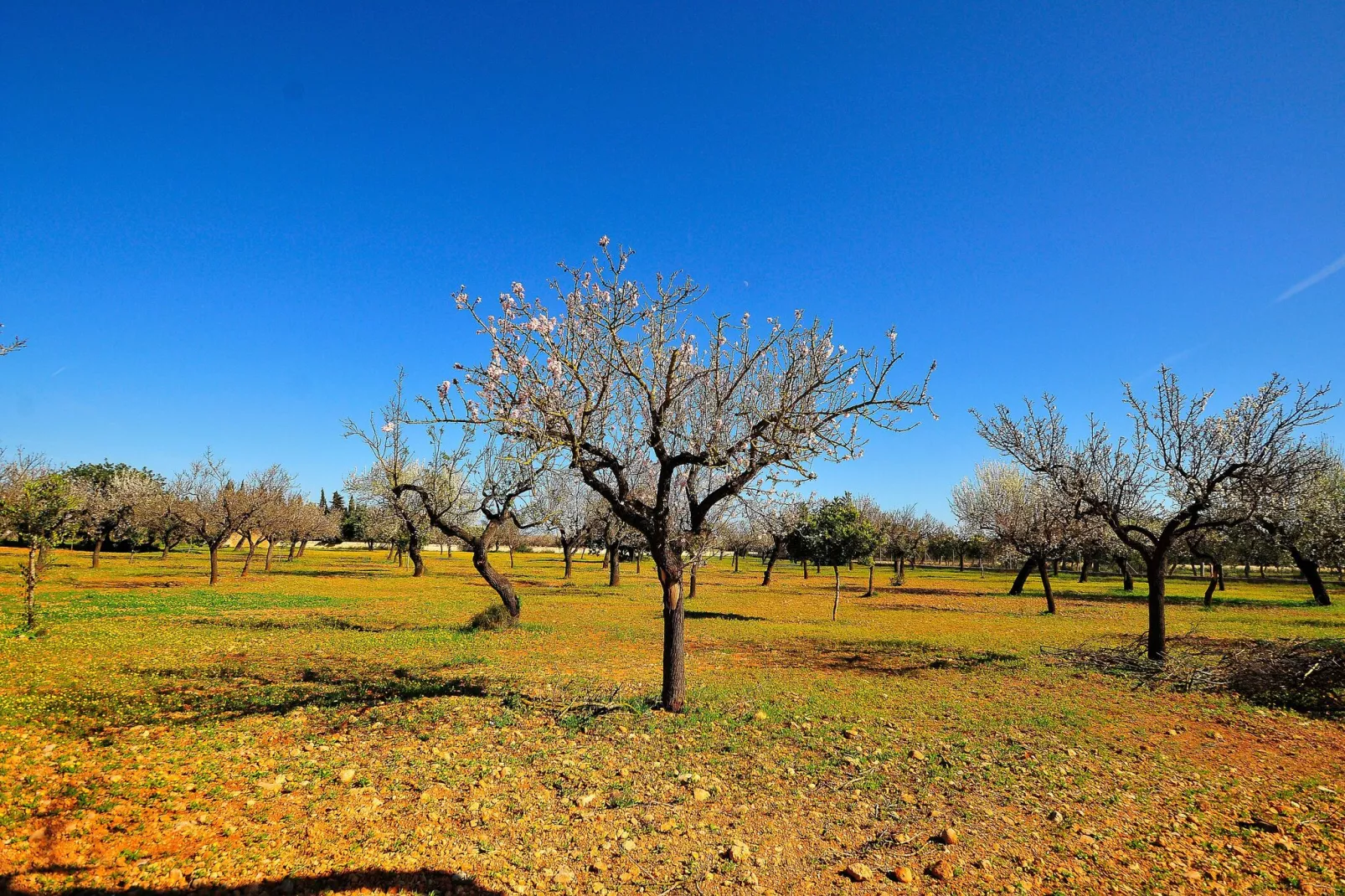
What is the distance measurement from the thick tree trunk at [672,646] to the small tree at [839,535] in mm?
21950

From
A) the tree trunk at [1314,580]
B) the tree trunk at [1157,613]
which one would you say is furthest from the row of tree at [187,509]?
the tree trunk at [1314,580]

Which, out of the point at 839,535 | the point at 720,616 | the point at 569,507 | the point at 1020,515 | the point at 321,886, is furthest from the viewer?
the point at 569,507

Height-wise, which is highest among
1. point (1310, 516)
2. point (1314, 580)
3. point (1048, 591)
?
point (1310, 516)

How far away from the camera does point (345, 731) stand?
29.1 ft

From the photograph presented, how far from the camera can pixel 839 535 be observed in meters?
31.4

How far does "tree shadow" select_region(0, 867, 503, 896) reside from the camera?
4598 mm

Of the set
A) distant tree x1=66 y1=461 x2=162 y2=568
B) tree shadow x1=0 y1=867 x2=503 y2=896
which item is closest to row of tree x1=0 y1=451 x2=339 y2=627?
distant tree x1=66 y1=461 x2=162 y2=568

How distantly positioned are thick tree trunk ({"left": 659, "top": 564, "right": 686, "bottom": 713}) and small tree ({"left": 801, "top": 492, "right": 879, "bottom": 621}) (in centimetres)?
2195

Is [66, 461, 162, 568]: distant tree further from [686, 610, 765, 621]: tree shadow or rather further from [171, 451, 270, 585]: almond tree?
[686, 610, 765, 621]: tree shadow

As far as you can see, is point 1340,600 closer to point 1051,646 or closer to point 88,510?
point 1051,646

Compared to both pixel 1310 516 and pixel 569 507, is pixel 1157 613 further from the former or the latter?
pixel 569 507

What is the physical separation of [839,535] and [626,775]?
25.7 meters

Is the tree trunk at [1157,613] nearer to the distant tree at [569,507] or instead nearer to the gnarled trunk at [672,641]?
the gnarled trunk at [672,641]

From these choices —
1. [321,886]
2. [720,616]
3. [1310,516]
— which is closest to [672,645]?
[321,886]
